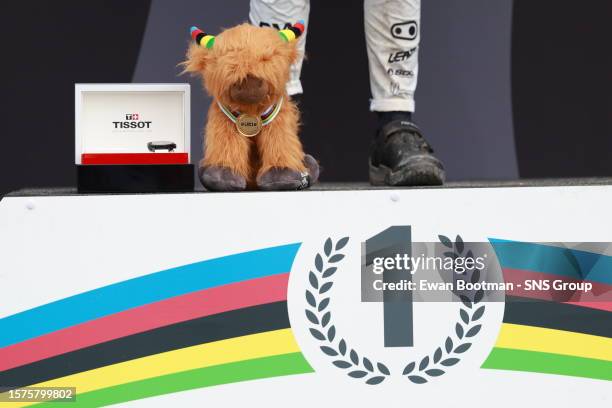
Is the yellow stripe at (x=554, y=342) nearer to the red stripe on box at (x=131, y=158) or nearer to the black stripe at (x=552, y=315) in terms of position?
the black stripe at (x=552, y=315)

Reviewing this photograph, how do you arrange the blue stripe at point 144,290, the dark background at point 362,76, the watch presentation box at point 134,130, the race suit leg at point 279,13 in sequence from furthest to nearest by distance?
the dark background at point 362,76
the race suit leg at point 279,13
the watch presentation box at point 134,130
the blue stripe at point 144,290

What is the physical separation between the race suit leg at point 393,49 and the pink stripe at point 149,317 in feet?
1.72

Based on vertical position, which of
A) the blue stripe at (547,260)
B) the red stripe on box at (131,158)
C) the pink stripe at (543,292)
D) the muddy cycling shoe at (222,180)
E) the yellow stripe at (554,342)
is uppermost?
the red stripe on box at (131,158)

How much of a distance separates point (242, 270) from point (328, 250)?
13 centimetres

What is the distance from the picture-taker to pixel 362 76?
7.11ft

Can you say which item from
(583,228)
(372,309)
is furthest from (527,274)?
(372,309)

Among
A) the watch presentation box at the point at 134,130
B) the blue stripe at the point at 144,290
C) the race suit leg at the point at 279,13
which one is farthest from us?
the race suit leg at the point at 279,13

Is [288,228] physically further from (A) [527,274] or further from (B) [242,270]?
(A) [527,274]

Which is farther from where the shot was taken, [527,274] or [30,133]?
[30,133]

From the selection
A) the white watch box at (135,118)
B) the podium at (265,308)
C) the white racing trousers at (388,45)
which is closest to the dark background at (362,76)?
the white racing trousers at (388,45)

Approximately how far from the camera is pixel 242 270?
49.9 inches

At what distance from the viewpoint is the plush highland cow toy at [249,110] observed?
1.33 meters

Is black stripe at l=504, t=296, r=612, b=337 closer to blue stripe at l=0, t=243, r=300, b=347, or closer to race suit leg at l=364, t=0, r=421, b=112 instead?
blue stripe at l=0, t=243, r=300, b=347

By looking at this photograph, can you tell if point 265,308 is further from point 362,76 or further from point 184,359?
point 362,76
